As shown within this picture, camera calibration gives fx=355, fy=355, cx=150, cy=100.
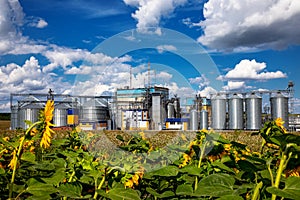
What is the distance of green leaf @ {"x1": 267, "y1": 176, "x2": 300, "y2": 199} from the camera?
95 centimetres

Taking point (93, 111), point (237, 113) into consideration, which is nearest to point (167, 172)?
point (237, 113)

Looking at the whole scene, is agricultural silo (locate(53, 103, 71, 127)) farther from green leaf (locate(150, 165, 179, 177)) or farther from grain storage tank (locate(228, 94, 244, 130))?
green leaf (locate(150, 165, 179, 177))

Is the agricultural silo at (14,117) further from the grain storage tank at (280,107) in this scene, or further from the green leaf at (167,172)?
the green leaf at (167,172)

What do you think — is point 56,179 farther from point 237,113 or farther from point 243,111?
point 243,111

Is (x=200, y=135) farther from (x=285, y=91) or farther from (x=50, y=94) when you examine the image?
(x=50, y=94)

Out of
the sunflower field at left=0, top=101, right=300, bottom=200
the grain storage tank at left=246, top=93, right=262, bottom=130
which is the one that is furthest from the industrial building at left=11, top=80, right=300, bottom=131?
the sunflower field at left=0, top=101, right=300, bottom=200

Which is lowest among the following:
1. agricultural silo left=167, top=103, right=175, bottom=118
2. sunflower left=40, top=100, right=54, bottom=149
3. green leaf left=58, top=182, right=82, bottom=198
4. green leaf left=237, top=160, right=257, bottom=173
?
green leaf left=58, top=182, right=82, bottom=198

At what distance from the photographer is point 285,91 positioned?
65.1ft

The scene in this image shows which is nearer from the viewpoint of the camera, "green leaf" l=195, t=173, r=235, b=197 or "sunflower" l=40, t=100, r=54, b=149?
"green leaf" l=195, t=173, r=235, b=197

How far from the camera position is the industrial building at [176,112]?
19.7m

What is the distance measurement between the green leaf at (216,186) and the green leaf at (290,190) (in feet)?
0.60

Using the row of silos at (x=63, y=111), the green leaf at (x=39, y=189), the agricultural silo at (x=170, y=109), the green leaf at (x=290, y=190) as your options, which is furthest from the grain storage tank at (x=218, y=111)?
the green leaf at (x=290, y=190)

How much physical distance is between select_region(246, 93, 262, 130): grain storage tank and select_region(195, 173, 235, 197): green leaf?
755 inches

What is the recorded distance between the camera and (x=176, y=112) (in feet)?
73.4
